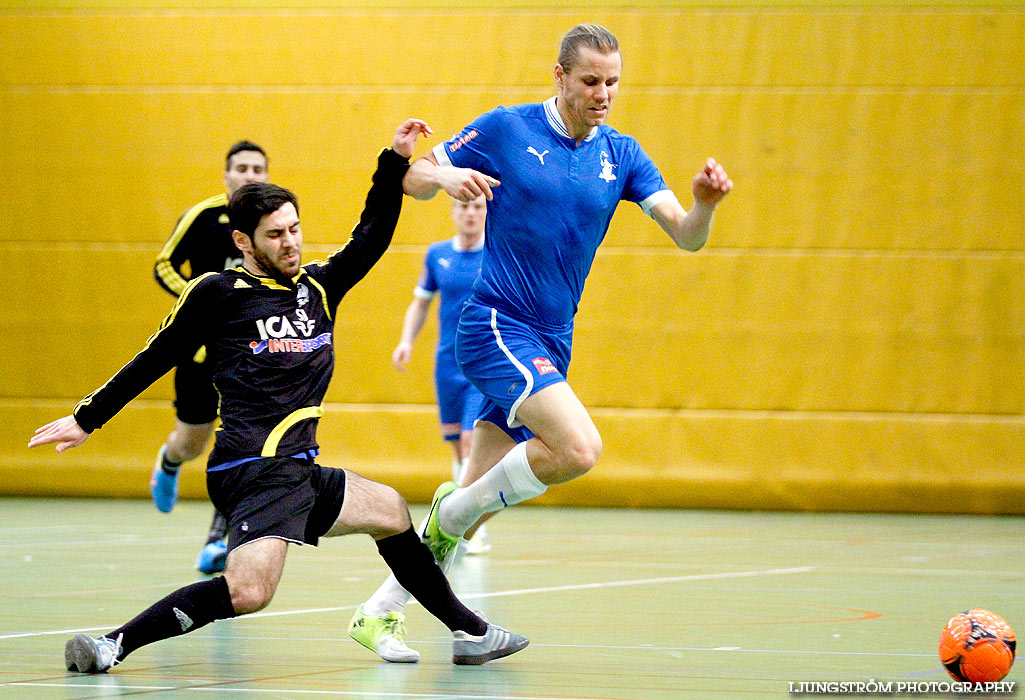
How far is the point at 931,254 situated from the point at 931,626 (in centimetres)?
514

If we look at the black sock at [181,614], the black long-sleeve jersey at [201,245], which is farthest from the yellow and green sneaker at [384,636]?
the black long-sleeve jersey at [201,245]

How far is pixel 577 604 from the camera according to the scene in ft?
17.6

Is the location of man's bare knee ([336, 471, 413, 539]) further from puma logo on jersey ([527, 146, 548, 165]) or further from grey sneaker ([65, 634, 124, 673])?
puma logo on jersey ([527, 146, 548, 165])

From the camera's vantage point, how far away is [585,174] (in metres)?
4.51

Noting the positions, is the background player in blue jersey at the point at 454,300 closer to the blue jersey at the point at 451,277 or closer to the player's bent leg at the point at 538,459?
the blue jersey at the point at 451,277

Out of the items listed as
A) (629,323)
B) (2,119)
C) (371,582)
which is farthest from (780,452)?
(2,119)

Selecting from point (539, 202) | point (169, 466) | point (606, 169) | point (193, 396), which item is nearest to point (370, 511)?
point (539, 202)

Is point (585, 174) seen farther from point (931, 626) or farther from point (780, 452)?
point (780, 452)

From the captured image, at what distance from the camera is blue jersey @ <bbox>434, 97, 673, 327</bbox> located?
14.6 ft

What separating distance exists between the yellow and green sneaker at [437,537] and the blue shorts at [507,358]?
32 centimetres

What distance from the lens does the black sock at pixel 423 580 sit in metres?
4.05

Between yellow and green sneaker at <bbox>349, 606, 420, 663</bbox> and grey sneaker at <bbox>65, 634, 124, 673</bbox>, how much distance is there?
72 cm

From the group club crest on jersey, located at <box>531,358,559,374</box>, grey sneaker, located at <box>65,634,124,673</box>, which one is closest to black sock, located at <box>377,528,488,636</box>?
club crest on jersey, located at <box>531,358,559,374</box>

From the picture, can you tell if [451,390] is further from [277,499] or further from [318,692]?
[318,692]
